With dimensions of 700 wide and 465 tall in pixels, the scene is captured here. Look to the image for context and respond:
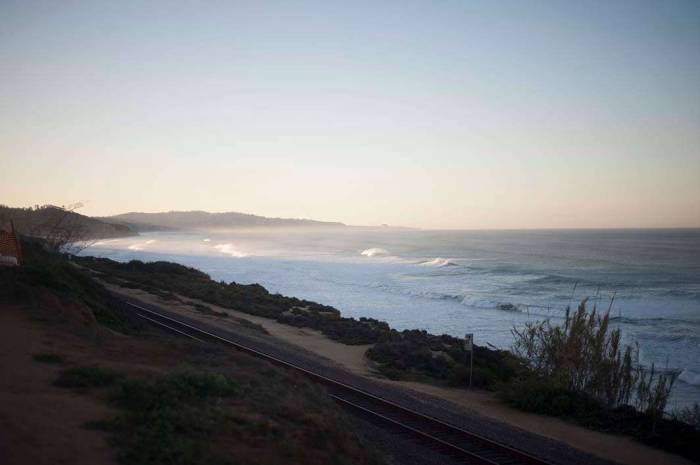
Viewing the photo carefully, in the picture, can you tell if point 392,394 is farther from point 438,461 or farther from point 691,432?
point 691,432

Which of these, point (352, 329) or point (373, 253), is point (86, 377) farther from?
point (373, 253)

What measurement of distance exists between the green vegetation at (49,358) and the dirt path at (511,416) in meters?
9.37

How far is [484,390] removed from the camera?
629 inches

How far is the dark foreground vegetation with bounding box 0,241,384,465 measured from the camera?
597 centimetres

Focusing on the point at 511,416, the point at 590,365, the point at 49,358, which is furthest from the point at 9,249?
the point at 590,365

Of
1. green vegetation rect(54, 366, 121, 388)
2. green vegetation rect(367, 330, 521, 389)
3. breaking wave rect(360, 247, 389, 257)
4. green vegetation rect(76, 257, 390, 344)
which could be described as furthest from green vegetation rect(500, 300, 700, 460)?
breaking wave rect(360, 247, 389, 257)

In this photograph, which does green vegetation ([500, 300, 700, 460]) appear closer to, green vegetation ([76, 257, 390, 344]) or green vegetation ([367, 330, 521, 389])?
green vegetation ([367, 330, 521, 389])

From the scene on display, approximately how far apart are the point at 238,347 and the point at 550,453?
10299mm

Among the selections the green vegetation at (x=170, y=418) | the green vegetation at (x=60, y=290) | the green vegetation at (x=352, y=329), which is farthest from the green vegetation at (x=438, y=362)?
the green vegetation at (x=170, y=418)

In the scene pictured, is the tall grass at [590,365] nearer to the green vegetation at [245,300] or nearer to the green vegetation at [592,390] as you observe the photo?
the green vegetation at [592,390]

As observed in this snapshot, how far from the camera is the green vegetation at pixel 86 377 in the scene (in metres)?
7.36

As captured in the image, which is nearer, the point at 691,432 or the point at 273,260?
the point at 691,432

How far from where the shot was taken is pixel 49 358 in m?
8.47

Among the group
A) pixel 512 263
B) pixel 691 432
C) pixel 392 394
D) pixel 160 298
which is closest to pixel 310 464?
pixel 392 394
